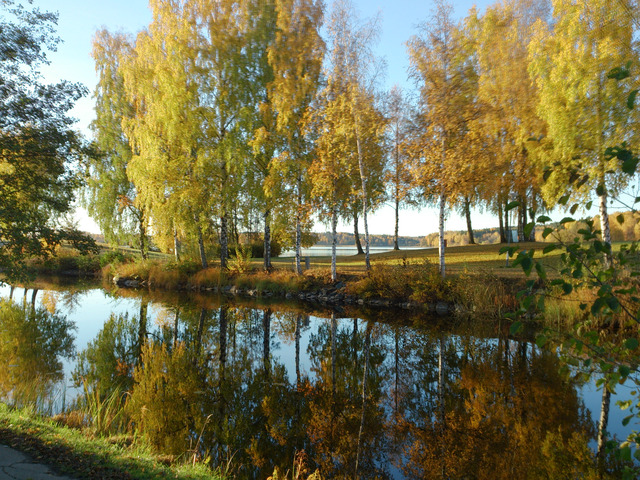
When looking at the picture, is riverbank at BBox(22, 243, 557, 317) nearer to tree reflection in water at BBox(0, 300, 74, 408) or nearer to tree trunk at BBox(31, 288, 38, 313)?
tree trunk at BBox(31, 288, 38, 313)

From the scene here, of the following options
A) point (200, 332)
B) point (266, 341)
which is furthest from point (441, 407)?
point (200, 332)

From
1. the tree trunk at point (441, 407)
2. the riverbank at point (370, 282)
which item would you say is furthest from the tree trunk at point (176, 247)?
the tree trunk at point (441, 407)

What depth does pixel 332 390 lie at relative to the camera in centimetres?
749

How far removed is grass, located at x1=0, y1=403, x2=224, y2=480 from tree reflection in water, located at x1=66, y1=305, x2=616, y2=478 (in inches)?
22.3

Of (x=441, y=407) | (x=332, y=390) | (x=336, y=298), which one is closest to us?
(x=441, y=407)

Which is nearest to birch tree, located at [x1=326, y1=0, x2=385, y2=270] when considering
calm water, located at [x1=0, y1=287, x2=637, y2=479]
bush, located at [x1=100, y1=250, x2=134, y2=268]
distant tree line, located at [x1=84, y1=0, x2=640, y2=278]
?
distant tree line, located at [x1=84, y1=0, x2=640, y2=278]

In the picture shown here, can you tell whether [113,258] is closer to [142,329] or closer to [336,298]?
[142,329]

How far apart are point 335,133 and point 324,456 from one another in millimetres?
14338

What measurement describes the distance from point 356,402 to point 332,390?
→ 0.68 metres

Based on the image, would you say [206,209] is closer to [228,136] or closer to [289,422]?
[228,136]

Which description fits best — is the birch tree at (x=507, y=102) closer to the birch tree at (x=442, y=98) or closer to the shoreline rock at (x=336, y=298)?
the birch tree at (x=442, y=98)

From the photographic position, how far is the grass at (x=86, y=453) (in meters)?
3.77

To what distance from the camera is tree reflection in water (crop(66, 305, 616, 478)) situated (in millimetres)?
5145

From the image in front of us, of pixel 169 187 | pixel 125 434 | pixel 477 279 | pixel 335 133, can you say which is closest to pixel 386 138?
pixel 335 133
